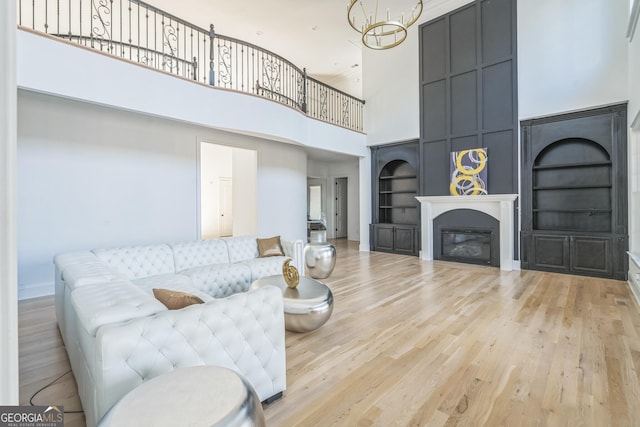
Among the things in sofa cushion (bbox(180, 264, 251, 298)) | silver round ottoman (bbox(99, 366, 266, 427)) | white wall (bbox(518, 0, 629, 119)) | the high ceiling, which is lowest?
sofa cushion (bbox(180, 264, 251, 298))

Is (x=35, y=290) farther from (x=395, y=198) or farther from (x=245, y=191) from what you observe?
(x=395, y=198)

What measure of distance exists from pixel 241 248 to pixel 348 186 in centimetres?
672

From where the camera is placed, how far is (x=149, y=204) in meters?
5.39

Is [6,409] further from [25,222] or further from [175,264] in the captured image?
[25,222]

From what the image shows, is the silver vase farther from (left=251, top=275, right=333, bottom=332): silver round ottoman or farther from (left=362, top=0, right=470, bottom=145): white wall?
(left=362, top=0, right=470, bottom=145): white wall

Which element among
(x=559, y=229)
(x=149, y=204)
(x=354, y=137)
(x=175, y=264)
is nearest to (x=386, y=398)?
(x=175, y=264)

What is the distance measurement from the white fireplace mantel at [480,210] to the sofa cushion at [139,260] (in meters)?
5.53

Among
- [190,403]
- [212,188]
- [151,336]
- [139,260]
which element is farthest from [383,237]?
[190,403]

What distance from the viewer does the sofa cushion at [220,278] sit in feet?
12.5

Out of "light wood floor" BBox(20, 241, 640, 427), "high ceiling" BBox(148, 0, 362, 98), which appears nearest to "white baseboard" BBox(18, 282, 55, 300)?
"light wood floor" BBox(20, 241, 640, 427)

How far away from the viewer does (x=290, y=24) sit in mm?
7672

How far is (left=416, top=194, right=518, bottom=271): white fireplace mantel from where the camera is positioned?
5938 mm

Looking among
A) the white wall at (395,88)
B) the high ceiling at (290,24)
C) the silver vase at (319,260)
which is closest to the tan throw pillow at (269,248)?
the silver vase at (319,260)

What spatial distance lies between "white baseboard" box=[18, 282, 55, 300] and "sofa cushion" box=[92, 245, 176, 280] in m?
1.64
